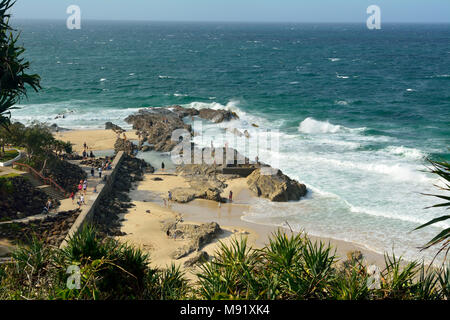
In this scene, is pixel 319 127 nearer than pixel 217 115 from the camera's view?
Yes

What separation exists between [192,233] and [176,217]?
326 centimetres

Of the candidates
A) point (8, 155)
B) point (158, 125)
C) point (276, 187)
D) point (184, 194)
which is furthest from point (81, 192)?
point (158, 125)

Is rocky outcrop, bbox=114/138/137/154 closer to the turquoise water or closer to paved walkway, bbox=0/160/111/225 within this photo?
paved walkway, bbox=0/160/111/225

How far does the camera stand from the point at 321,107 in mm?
63031

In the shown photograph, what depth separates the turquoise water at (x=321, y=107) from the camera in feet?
94.9

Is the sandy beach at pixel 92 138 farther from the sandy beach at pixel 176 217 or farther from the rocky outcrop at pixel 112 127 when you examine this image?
the sandy beach at pixel 176 217

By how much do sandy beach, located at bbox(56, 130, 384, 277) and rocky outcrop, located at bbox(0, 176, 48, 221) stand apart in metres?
5.01

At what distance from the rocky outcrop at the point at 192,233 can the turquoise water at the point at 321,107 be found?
4.23 meters

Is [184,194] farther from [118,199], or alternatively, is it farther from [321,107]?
[321,107]

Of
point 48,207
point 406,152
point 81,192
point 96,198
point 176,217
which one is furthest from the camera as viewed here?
point 406,152

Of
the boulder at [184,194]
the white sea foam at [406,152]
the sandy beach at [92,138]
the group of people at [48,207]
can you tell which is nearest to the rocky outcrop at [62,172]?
the group of people at [48,207]
